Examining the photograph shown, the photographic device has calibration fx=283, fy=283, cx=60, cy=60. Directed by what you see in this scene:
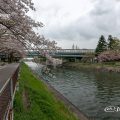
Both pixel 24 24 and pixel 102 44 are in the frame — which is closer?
pixel 24 24

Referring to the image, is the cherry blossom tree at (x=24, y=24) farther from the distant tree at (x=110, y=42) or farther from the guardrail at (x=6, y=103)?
the distant tree at (x=110, y=42)

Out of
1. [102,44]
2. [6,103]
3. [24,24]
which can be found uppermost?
[102,44]

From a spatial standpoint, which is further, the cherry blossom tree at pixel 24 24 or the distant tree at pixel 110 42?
the distant tree at pixel 110 42

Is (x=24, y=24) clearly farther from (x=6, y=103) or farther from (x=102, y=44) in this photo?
(x=102, y=44)

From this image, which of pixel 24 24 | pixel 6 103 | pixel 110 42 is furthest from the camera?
pixel 110 42

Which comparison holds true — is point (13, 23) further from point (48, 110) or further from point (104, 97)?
point (104, 97)

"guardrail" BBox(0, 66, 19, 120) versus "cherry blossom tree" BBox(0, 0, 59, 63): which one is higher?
"cherry blossom tree" BBox(0, 0, 59, 63)

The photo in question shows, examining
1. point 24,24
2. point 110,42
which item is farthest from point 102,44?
point 24,24

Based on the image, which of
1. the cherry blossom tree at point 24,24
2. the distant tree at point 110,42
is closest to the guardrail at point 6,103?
the cherry blossom tree at point 24,24

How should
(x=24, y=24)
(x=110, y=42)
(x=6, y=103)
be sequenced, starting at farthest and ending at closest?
1. (x=110, y=42)
2. (x=24, y=24)
3. (x=6, y=103)

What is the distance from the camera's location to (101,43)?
12031cm

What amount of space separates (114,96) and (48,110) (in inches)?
582

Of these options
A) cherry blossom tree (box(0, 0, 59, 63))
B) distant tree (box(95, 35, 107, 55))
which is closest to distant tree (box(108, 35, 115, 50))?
distant tree (box(95, 35, 107, 55))

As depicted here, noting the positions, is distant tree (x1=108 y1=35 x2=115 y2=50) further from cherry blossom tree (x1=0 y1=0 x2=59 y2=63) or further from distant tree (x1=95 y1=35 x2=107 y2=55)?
cherry blossom tree (x1=0 y1=0 x2=59 y2=63)
